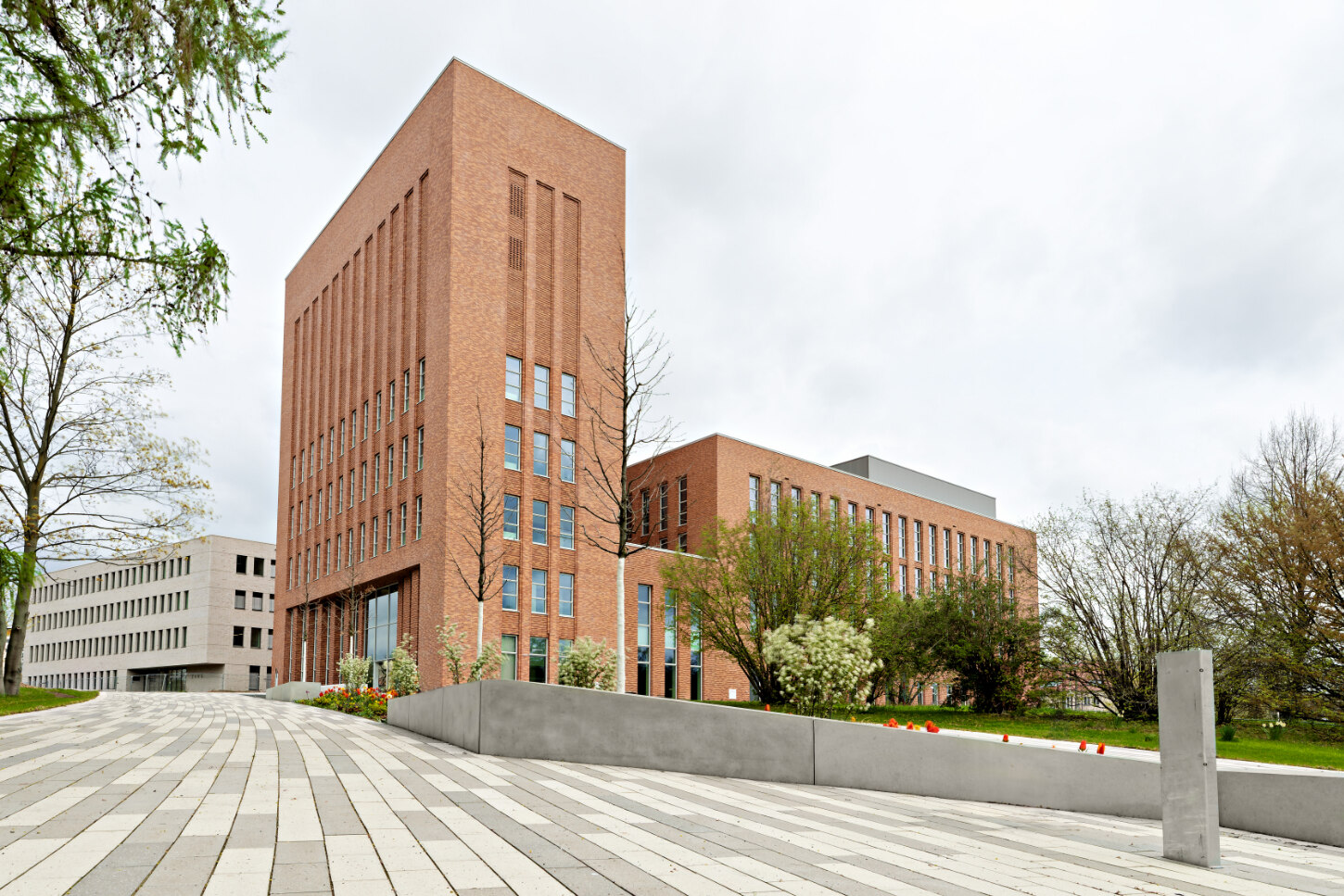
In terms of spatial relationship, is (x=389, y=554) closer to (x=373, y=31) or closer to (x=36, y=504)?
(x=36, y=504)

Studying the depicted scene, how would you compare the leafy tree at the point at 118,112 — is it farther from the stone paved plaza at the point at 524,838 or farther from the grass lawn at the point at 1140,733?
the grass lawn at the point at 1140,733

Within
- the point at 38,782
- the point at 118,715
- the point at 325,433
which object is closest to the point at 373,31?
the point at 38,782

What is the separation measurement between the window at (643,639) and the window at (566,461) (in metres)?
7.66

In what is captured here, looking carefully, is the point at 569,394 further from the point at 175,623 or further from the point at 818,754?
the point at 175,623

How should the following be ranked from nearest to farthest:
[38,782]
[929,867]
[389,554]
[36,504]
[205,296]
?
1. [929,867]
2. [38,782]
3. [205,296]
4. [36,504]
5. [389,554]

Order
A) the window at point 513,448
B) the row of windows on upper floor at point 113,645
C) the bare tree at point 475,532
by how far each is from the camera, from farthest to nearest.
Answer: the row of windows on upper floor at point 113,645 → the window at point 513,448 → the bare tree at point 475,532

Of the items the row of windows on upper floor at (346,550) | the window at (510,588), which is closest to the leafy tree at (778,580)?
the window at (510,588)

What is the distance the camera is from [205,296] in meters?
10.3

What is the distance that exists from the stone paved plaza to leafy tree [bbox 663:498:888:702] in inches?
706

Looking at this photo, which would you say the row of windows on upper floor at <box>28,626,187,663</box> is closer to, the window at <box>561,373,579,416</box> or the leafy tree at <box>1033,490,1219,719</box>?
the window at <box>561,373,579,416</box>

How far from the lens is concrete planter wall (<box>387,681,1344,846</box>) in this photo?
9875 millimetres

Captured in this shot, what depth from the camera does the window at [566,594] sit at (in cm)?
4328

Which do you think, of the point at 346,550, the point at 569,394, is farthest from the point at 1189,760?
the point at 346,550

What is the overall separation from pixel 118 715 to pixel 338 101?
52.1 feet
